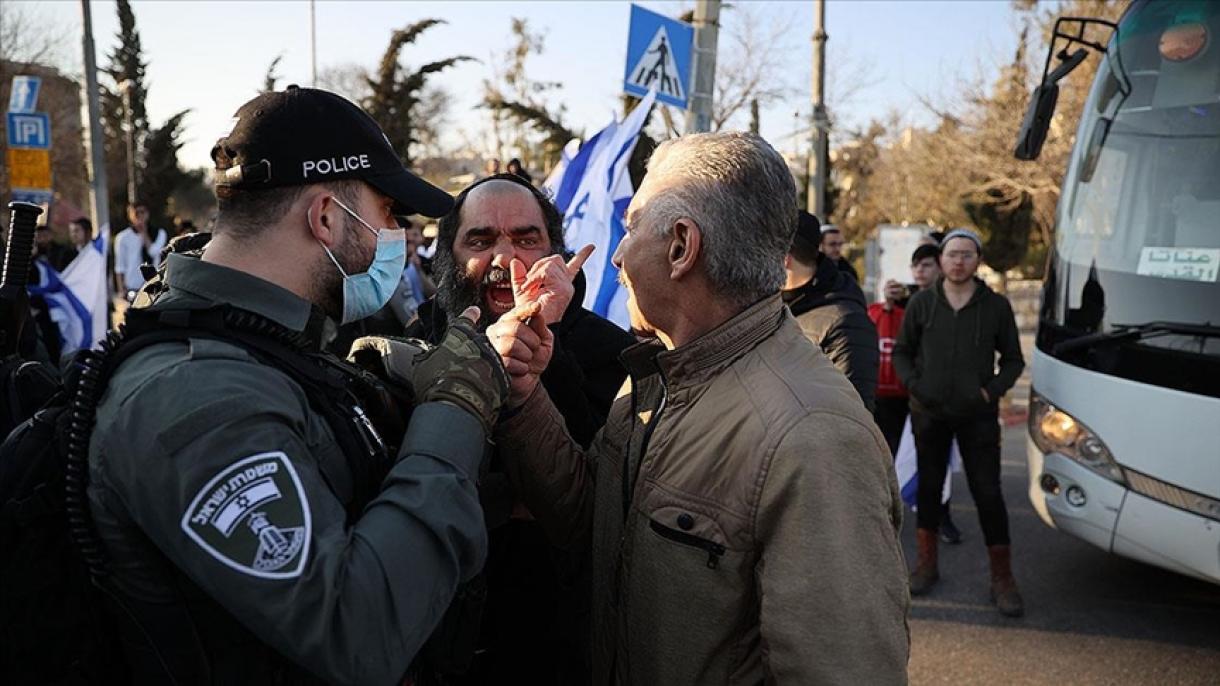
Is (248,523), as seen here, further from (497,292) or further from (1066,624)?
(1066,624)

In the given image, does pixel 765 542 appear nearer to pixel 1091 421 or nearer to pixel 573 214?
pixel 1091 421

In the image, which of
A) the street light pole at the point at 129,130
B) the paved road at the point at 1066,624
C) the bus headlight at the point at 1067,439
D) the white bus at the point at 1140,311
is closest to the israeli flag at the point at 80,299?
the paved road at the point at 1066,624

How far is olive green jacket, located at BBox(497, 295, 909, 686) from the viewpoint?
1416 millimetres

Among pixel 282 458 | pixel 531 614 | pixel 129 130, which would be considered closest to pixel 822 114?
pixel 531 614

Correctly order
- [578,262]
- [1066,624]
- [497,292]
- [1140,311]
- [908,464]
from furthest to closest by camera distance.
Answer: [908,464]
[1066,624]
[1140,311]
[497,292]
[578,262]

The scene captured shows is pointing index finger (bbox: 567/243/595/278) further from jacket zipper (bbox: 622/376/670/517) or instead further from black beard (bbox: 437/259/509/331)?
black beard (bbox: 437/259/509/331)

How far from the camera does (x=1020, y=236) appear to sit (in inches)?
950

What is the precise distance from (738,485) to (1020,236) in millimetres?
25196

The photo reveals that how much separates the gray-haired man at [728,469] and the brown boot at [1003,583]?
11.3 feet

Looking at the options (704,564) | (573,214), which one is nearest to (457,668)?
(704,564)

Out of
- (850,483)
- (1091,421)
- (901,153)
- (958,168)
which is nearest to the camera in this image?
(850,483)

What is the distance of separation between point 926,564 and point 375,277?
13.8 feet

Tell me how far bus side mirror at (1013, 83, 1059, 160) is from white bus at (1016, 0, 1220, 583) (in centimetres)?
3

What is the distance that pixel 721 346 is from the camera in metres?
1.68
